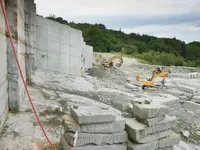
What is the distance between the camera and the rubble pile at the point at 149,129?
329cm

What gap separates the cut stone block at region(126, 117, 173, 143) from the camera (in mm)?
3244

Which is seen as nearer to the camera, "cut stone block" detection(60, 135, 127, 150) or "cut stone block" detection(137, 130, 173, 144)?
"cut stone block" detection(60, 135, 127, 150)

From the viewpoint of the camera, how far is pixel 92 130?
3066 mm

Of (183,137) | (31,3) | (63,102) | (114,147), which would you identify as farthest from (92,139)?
(31,3)

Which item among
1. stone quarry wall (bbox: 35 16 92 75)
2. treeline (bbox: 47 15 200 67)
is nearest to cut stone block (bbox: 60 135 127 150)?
stone quarry wall (bbox: 35 16 92 75)

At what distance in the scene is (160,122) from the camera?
11.4 feet

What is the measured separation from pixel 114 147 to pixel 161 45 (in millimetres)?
46006

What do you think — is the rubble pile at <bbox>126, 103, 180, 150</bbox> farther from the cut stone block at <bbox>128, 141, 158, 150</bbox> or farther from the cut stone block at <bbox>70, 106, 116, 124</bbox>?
the cut stone block at <bbox>70, 106, 116, 124</bbox>

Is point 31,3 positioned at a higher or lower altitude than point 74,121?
higher

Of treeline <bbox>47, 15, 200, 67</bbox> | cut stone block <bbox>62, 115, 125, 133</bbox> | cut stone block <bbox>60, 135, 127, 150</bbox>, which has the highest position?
treeline <bbox>47, 15, 200, 67</bbox>

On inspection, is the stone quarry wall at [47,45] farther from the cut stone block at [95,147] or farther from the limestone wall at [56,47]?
the cut stone block at [95,147]

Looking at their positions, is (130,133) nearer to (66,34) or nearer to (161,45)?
(66,34)

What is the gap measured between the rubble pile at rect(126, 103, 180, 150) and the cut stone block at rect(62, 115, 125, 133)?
213 mm

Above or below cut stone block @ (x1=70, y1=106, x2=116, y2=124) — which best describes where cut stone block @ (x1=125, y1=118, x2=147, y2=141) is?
below
